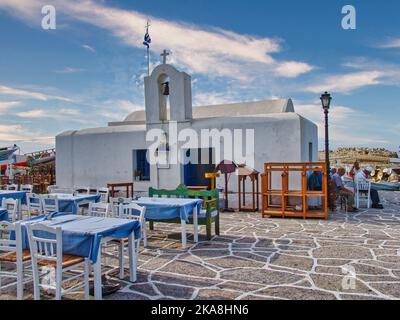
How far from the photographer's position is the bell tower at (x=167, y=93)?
45.0 ft

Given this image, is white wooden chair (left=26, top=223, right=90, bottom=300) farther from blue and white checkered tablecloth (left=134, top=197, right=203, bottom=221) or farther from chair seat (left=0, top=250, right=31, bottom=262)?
blue and white checkered tablecloth (left=134, top=197, right=203, bottom=221)

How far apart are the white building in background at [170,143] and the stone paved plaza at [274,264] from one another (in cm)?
360

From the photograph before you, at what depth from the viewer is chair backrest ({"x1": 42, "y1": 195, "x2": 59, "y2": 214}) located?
339 inches

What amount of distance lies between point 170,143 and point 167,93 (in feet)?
7.16

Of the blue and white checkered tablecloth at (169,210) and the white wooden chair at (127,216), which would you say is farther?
the blue and white checkered tablecloth at (169,210)

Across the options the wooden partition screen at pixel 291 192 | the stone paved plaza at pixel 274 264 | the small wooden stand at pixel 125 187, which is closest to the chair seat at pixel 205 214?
the stone paved plaza at pixel 274 264

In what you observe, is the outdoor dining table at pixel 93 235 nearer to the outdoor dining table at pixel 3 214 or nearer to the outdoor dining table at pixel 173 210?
the outdoor dining table at pixel 3 214

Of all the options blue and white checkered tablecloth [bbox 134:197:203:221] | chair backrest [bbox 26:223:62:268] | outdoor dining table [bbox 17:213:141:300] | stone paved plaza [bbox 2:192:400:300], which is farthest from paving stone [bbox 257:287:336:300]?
blue and white checkered tablecloth [bbox 134:197:203:221]

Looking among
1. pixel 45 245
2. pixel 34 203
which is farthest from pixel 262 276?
pixel 34 203

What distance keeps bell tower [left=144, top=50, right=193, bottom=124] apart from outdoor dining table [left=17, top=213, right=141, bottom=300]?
850 cm

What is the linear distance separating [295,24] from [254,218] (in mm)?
5827

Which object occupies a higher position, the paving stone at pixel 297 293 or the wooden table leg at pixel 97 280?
the wooden table leg at pixel 97 280
